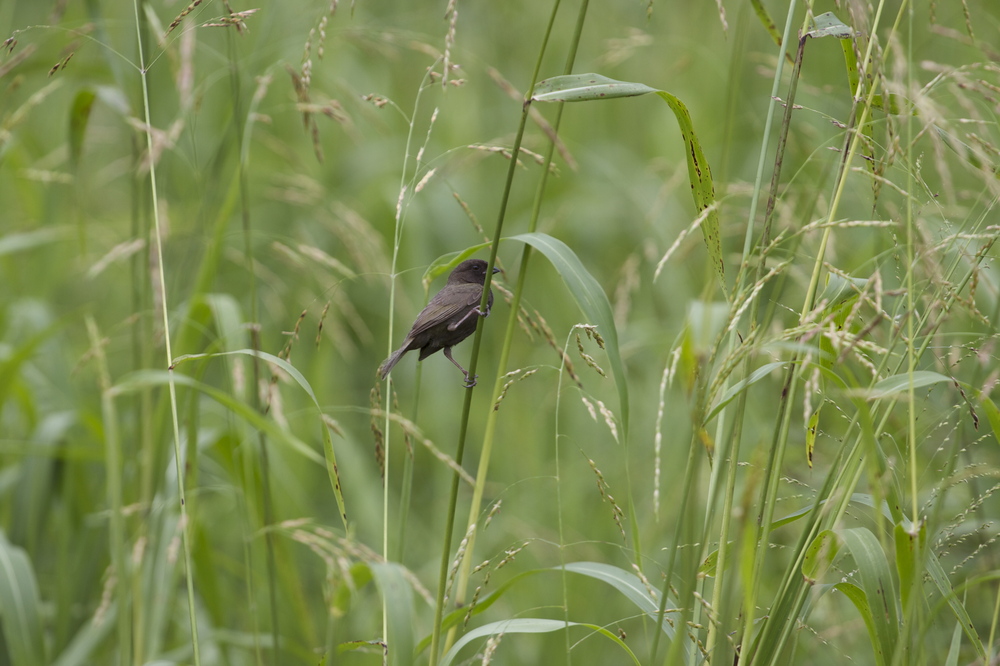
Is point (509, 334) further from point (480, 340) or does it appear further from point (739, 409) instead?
point (739, 409)

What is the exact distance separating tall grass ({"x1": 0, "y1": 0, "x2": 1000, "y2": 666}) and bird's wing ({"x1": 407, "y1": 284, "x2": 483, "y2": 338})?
140 millimetres

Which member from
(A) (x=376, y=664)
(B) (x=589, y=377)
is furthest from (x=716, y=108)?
(A) (x=376, y=664)

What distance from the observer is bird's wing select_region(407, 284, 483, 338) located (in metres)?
1.86

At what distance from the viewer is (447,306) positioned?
193 cm

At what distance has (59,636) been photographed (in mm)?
2754

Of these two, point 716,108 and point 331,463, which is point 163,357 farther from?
point 716,108

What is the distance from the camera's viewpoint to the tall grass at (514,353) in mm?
1471

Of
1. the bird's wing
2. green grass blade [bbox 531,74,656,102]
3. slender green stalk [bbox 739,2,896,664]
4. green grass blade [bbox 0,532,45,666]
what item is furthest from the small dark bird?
green grass blade [bbox 0,532,45,666]

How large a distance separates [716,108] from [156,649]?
4.52 meters

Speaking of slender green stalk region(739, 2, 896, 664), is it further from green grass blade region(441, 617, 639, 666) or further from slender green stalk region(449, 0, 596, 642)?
slender green stalk region(449, 0, 596, 642)

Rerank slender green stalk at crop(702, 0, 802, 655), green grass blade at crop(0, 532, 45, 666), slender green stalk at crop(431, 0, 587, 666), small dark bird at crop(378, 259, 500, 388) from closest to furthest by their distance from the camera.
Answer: slender green stalk at crop(431, 0, 587, 666) < slender green stalk at crop(702, 0, 802, 655) < small dark bird at crop(378, 259, 500, 388) < green grass blade at crop(0, 532, 45, 666)

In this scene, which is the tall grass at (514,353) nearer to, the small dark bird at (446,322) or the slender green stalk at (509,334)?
the slender green stalk at (509,334)

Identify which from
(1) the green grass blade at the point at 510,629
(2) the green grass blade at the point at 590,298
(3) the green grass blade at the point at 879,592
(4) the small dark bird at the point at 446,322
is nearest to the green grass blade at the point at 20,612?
(4) the small dark bird at the point at 446,322

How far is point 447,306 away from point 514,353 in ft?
9.28
